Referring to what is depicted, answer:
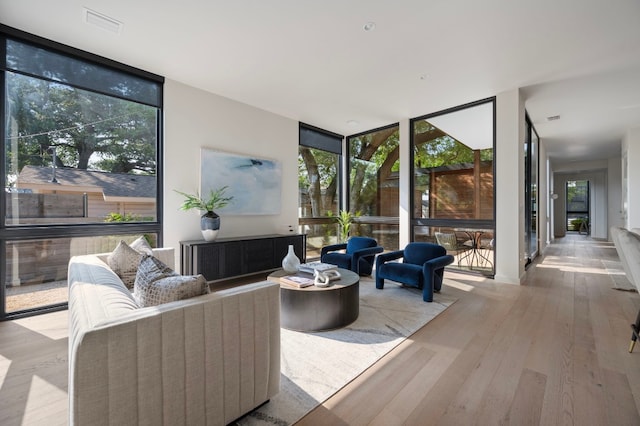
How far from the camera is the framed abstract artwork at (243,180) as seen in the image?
181 inches

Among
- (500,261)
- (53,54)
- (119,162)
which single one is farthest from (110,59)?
(500,261)

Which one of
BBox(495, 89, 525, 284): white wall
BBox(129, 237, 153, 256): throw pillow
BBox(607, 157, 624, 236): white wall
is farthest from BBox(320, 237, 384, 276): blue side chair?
BBox(607, 157, 624, 236): white wall

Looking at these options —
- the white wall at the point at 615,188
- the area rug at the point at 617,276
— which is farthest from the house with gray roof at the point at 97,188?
the white wall at the point at 615,188

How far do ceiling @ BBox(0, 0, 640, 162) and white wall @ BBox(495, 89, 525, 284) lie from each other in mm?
322

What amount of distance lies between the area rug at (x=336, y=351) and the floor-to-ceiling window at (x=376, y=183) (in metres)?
2.85

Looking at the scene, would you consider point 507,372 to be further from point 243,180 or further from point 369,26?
point 243,180

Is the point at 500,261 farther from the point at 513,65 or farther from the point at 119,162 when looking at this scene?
the point at 119,162

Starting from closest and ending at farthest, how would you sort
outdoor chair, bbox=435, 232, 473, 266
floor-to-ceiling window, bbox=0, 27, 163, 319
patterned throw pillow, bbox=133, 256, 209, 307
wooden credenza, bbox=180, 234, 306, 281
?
patterned throw pillow, bbox=133, 256, 209, 307
floor-to-ceiling window, bbox=0, 27, 163, 319
wooden credenza, bbox=180, 234, 306, 281
outdoor chair, bbox=435, 232, 473, 266

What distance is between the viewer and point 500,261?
15.3 feet

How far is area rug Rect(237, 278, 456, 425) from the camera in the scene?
176 centimetres

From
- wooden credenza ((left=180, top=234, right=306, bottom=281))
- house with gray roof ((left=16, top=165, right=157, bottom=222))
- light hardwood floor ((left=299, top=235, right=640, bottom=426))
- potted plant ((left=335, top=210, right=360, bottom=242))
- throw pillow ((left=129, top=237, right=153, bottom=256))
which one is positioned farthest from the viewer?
potted plant ((left=335, top=210, right=360, bottom=242))

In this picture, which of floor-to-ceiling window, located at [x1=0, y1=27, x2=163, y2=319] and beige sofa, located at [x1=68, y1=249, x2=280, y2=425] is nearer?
beige sofa, located at [x1=68, y1=249, x2=280, y2=425]

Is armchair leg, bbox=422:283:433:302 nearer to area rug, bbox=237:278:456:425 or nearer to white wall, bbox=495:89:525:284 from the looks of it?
area rug, bbox=237:278:456:425

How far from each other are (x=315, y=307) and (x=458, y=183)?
3.90 metres
